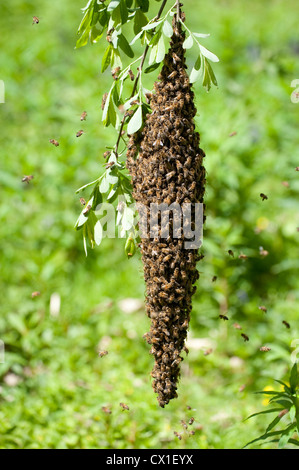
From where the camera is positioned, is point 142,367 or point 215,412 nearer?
point 215,412

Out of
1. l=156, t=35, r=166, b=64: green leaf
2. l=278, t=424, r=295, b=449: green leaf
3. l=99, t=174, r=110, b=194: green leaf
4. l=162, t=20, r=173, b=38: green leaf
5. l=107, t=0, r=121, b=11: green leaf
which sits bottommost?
→ l=278, t=424, r=295, b=449: green leaf

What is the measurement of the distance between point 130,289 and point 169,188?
247cm

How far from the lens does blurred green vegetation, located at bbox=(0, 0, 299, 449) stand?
3244mm

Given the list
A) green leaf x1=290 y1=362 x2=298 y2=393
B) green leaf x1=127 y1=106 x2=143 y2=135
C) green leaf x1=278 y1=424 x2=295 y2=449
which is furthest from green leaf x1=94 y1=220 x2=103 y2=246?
green leaf x1=278 y1=424 x2=295 y2=449

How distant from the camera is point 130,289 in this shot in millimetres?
4430

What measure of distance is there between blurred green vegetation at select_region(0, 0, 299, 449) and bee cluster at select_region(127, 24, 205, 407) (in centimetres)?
85

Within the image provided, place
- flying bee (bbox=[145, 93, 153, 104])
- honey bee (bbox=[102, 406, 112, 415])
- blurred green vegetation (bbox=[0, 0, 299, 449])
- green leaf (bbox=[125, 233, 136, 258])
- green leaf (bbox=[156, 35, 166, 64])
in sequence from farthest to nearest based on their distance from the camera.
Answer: blurred green vegetation (bbox=[0, 0, 299, 449]) < honey bee (bbox=[102, 406, 112, 415]) < green leaf (bbox=[125, 233, 136, 258]) < flying bee (bbox=[145, 93, 153, 104]) < green leaf (bbox=[156, 35, 166, 64])

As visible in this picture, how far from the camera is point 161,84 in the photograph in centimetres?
210

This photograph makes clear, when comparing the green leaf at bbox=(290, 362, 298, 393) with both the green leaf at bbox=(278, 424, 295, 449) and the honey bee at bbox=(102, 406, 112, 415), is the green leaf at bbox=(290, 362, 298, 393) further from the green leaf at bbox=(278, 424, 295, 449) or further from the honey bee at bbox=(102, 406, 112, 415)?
the honey bee at bbox=(102, 406, 112, 415)

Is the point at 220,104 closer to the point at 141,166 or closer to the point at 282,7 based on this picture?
the point at 141,166

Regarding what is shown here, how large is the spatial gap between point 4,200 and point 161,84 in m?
2.88

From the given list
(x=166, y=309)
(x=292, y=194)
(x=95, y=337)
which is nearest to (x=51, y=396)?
(x=95, y=337)

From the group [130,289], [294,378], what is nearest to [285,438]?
[294,378]

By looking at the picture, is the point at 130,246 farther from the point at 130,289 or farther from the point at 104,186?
the point at 130,289
